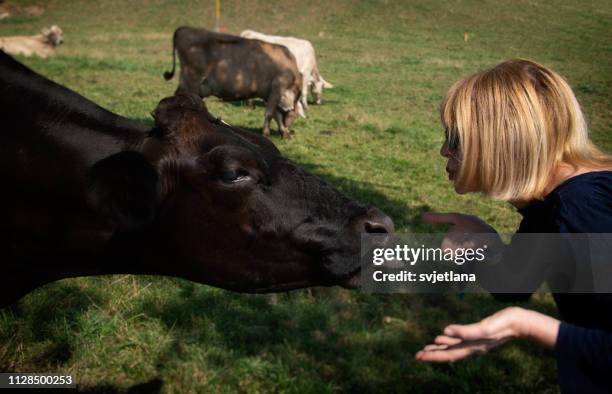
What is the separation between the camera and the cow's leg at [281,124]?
368 inches

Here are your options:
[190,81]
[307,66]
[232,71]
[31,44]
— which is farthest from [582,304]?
[31,44]

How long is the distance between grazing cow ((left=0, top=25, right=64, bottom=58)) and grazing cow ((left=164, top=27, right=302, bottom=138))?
12.1 m

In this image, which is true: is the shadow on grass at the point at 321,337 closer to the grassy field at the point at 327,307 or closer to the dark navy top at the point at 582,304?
the grassy field at the point at 327,307

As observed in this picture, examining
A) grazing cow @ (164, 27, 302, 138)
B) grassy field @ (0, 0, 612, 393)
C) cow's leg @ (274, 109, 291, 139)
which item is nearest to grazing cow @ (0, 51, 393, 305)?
grassy field @ (0, 0, 612, 393)

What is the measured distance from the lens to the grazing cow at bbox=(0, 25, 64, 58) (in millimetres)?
19672

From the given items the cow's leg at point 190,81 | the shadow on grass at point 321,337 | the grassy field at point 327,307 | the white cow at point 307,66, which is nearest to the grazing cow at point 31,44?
the grassy field at point 327,307

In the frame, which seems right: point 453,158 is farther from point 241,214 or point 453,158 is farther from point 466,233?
point 241,214

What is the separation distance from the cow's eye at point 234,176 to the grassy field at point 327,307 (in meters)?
1.47

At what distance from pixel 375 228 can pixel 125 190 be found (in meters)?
1.01

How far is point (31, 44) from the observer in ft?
67.2

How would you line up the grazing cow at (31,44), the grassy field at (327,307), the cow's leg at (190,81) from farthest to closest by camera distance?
1. the grazing cow at (31,44)
2. the cow's leg at (190,81)
3. the grassy field at (327,307)

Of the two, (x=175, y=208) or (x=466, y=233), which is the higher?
(x=175, y=208)

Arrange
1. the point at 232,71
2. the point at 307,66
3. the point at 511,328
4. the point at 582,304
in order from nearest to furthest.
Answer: the point at 511,328
the point at 582,304
the point at 232,71
the point at 307,66

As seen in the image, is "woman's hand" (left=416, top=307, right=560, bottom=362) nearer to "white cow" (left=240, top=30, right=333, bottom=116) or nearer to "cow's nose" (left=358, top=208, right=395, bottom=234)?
"cow's nose" (left=358, top=208, right=395, bottom=234)
